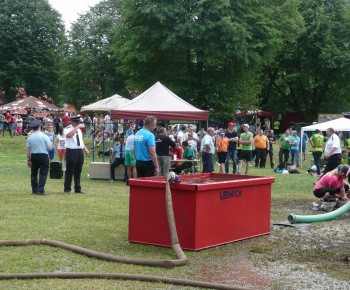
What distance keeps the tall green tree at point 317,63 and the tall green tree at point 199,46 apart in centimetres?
1127

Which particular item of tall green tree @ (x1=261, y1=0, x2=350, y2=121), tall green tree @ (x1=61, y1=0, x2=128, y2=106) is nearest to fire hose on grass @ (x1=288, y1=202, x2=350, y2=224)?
tall green tree @ (x1=261, y1=0, x2=350, y2=121)

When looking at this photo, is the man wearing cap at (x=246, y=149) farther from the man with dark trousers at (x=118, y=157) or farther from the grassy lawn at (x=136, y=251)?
the grassy lawn at (x=136, y=251)

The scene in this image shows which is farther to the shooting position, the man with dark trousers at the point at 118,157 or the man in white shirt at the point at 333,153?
the man with dark trousers at the point at 118,157

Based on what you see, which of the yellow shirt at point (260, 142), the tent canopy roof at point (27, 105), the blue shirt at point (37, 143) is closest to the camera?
the blue shirt at point (37, 143)

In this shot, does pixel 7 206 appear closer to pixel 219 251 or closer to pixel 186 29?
pixel 219 251

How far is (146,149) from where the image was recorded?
37.4 ft

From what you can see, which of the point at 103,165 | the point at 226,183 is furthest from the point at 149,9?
the point at 226,183

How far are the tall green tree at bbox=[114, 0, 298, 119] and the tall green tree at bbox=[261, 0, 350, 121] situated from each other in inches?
444

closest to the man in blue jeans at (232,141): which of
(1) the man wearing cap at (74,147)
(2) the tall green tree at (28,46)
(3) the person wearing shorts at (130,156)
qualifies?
(3) the person wearing shorts at (130,156)

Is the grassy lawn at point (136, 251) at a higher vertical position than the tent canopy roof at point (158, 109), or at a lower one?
lower

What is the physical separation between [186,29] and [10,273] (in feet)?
92.7

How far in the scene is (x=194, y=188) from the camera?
7570 mm

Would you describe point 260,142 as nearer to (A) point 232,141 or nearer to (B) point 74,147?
(A) point 232,141

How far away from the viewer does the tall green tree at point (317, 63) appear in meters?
48.8
